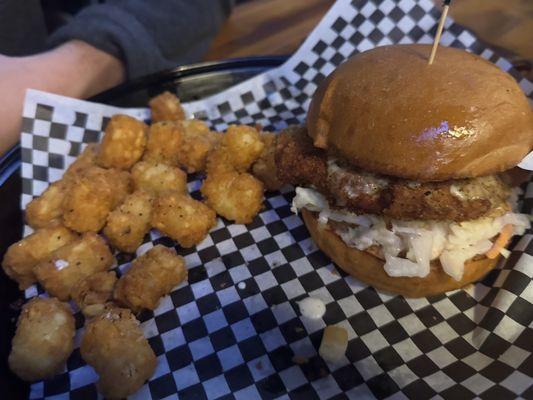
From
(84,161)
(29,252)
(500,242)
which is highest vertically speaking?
(500,242)

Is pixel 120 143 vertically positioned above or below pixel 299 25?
below

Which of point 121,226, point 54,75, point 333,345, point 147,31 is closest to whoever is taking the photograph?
point 333,345

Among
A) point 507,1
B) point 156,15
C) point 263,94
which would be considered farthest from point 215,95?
point 507,1

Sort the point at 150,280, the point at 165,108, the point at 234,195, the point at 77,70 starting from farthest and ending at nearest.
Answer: the point at 77,70 → the point at 165,108 → the point at 234,195 → the point at 150,280

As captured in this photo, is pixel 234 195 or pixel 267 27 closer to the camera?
pixel 234 195

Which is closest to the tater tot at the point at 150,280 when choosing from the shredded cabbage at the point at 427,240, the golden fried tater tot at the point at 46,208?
the golden fried tater tot at the point at 46,208

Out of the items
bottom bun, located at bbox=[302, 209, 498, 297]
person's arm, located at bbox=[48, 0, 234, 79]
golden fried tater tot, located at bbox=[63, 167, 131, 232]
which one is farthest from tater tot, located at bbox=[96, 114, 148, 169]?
bottom bun, located at bbox=[302, 209, 498, 297]

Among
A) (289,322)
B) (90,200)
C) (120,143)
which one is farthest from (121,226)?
(289,322)

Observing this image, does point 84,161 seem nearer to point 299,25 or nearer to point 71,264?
point 71,264
